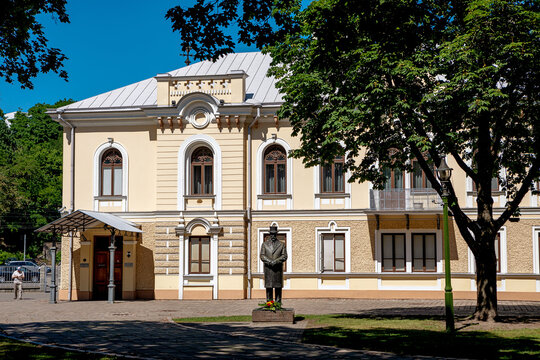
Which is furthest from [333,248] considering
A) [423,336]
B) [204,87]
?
[423,336]

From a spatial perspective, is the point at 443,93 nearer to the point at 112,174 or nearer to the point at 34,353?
the point at 34,353

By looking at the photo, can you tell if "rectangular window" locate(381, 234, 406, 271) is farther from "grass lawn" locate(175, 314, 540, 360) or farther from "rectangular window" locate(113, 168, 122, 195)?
"rectangular window" locate(113, 168, 122, 195)

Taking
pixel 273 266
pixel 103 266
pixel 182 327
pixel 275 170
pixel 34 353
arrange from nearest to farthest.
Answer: pixel 34 353
pixel 182 327
pixel 273 266
pixel 275 170
pixel 103 266

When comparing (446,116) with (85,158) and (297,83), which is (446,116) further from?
(85,158)

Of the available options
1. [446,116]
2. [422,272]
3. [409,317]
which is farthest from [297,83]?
[422,272]

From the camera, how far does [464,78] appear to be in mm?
16031

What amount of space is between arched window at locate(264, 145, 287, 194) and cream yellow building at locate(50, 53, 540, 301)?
4cm

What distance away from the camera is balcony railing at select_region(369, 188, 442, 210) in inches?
1048

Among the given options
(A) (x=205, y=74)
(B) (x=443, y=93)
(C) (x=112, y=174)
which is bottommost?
(C) (x=112, y=174)

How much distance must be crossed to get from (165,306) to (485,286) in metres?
11.4

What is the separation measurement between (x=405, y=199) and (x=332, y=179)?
3126 millimetres

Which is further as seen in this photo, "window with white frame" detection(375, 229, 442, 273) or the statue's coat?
"window with white frame" detection(375, 229, 442, 273)

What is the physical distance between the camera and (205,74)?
2950cm

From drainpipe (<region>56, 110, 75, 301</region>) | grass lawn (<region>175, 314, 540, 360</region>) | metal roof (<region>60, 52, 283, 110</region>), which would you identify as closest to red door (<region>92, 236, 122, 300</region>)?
drainpipe (<region>56, 110, 75, 301</region>)
